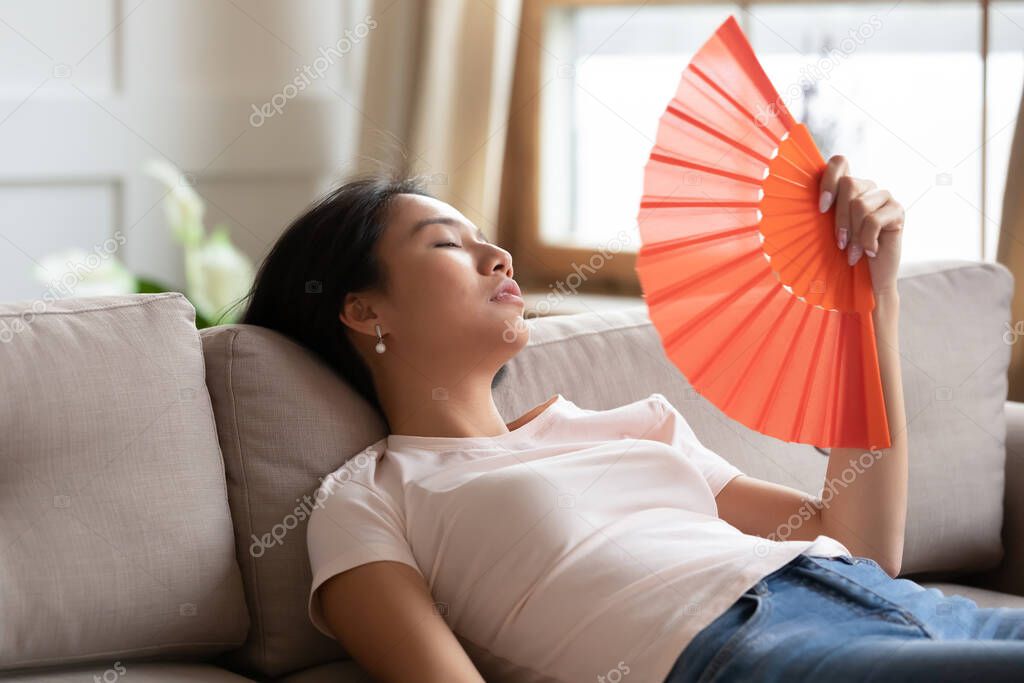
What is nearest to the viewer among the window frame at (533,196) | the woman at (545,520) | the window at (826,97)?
the woman at (545,520)

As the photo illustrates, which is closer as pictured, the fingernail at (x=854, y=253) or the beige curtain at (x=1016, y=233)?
the fingernail at (x=854, y=253)

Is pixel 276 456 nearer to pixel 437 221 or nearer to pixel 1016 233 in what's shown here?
pixel 437 221

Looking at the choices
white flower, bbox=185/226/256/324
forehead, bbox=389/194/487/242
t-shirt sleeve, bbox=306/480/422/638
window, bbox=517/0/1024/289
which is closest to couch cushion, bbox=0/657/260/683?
t-shirt sleeve, bbox=306/480/422/638

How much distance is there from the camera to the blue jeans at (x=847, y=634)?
1.07 m

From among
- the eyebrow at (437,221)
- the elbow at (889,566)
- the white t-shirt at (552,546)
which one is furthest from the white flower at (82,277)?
the elbow at (889,566)

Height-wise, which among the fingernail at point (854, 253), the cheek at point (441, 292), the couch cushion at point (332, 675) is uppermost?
the fingernail at point (854, 253)

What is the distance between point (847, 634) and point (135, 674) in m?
0.76

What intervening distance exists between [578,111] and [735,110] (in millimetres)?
2001

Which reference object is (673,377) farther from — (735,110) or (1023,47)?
(1023,47)

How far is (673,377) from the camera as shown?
180 centimetres

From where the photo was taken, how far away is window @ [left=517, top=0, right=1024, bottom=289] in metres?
2.55

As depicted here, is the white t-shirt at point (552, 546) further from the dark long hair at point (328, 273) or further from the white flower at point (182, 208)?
the white flower at point (182, 208)

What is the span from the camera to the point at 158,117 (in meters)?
2.96

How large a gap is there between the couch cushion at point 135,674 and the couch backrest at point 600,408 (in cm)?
7
